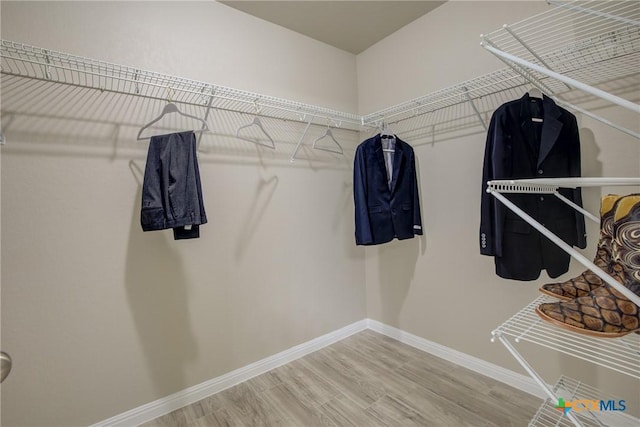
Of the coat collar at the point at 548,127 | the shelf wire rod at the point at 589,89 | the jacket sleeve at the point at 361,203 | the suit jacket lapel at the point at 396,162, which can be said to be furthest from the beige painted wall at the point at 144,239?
the shelf wire rod at the point at 589,89

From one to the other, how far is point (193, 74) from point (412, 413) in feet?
7.94

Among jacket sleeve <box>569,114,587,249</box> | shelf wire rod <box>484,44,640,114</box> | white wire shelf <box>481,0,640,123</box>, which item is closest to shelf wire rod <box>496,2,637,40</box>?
white wire shelf <box>481,0,640,123</box>

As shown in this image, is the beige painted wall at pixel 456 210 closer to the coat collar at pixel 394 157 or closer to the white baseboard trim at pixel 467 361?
the white baseboard trim at pixel 467 361

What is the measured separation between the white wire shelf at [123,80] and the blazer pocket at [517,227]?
1.33m

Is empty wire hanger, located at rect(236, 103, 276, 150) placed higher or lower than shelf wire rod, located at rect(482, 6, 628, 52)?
lower

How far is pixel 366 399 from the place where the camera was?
1.80 m

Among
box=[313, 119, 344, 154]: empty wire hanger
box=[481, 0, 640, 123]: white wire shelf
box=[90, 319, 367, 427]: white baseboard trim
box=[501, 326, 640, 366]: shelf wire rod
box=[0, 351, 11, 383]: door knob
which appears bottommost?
box=[90, 319, 367, 427]: white baseboard trim

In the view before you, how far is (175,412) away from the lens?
1770 mm

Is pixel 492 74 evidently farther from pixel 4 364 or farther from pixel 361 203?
pixel 4 364

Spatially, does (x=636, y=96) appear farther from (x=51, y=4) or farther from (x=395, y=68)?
(x=51, y=4)

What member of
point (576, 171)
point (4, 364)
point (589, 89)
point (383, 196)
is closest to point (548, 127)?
point (576, 171)

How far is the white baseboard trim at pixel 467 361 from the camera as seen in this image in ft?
5.84

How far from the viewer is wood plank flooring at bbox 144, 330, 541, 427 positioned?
1.64 metres

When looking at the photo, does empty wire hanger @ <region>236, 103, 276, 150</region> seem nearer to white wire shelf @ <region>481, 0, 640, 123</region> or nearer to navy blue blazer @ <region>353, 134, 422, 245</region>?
navy blue blazer @ <region>353, 134, 422, 245</region>
